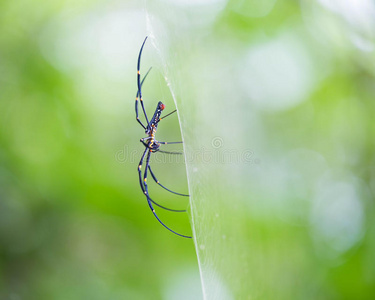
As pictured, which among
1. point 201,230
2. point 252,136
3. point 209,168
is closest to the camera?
point 201,230

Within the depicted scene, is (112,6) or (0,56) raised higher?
(112,6)

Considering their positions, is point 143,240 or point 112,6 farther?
point 112,6

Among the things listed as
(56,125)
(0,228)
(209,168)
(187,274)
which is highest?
(56,125)

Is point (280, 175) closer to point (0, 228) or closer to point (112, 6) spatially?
point (112, 6)

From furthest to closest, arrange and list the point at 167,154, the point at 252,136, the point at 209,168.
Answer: the point at 167,154 → the point at 252,136 → the point at 209,168

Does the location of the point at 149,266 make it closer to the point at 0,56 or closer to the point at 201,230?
the point at 201,230

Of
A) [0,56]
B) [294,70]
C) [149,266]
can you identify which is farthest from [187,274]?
[0,56]

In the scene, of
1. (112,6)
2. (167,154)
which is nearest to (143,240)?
(167,154)
